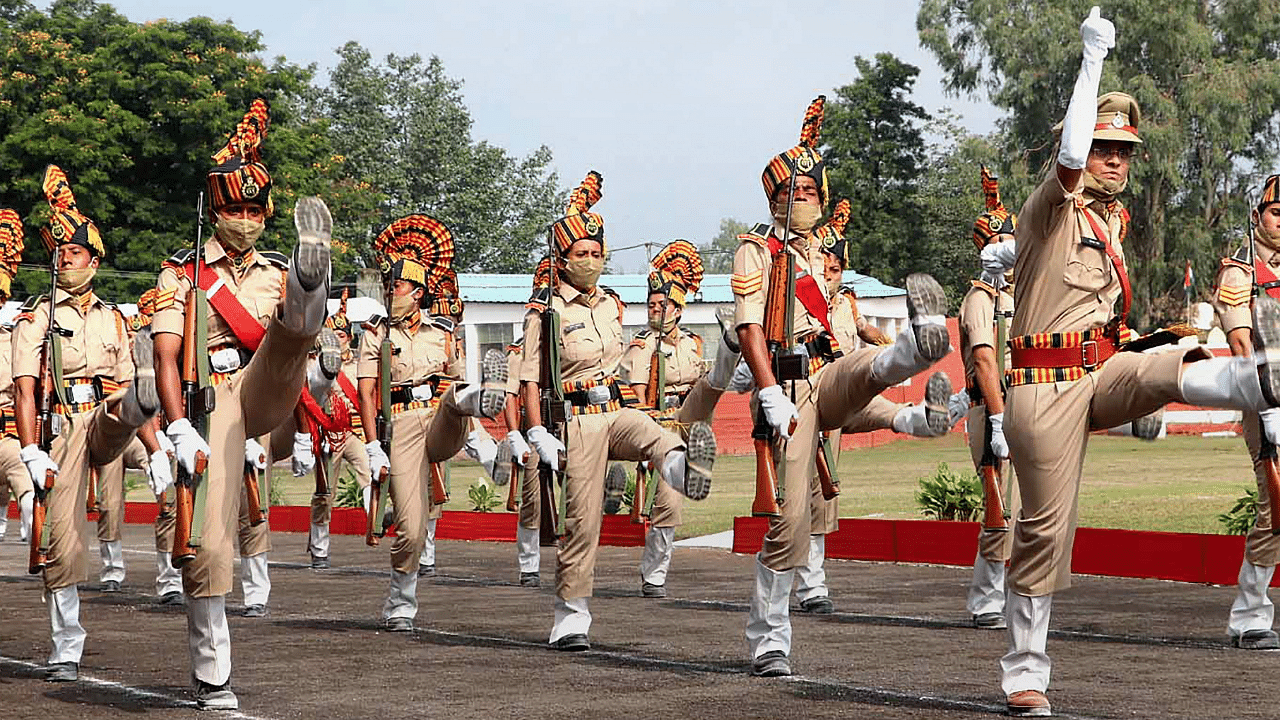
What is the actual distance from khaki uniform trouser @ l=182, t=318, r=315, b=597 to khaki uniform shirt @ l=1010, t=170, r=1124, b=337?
3.28 m

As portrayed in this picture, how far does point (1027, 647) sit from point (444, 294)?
303 inches

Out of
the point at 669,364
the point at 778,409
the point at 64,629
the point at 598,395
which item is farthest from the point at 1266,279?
the point at 669,364

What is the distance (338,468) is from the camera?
18.3m

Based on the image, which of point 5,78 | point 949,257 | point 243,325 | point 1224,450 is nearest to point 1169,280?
point 949,257

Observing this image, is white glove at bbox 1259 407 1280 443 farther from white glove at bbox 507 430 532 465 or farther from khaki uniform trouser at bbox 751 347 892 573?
white glove at bbox 507 430 532 465

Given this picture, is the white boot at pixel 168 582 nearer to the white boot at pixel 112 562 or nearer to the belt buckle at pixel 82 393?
Result: the white boot at pixel 112 562

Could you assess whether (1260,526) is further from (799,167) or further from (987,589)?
(799,167)

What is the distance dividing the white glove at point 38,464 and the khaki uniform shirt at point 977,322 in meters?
5.46

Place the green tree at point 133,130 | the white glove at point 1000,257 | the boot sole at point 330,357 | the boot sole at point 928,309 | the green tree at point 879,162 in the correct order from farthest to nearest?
1. the green tree at point 879,162
2. the green tree at point 133,130
3. the boot sole at point 330,357
4. the white glove at point 1000,257
5. the boot sole at point 928,309

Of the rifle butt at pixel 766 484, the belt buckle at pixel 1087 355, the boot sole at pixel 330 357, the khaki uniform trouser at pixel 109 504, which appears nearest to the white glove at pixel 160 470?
the boot sole at pixel 330 357

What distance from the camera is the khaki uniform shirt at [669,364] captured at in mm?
17172

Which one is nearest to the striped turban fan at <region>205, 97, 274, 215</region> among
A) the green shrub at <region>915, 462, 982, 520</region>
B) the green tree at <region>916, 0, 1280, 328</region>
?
the green shrub at <region>915, 462, 982, 520</region>

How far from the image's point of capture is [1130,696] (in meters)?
8.30

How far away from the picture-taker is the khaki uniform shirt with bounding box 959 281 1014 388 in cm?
1130
